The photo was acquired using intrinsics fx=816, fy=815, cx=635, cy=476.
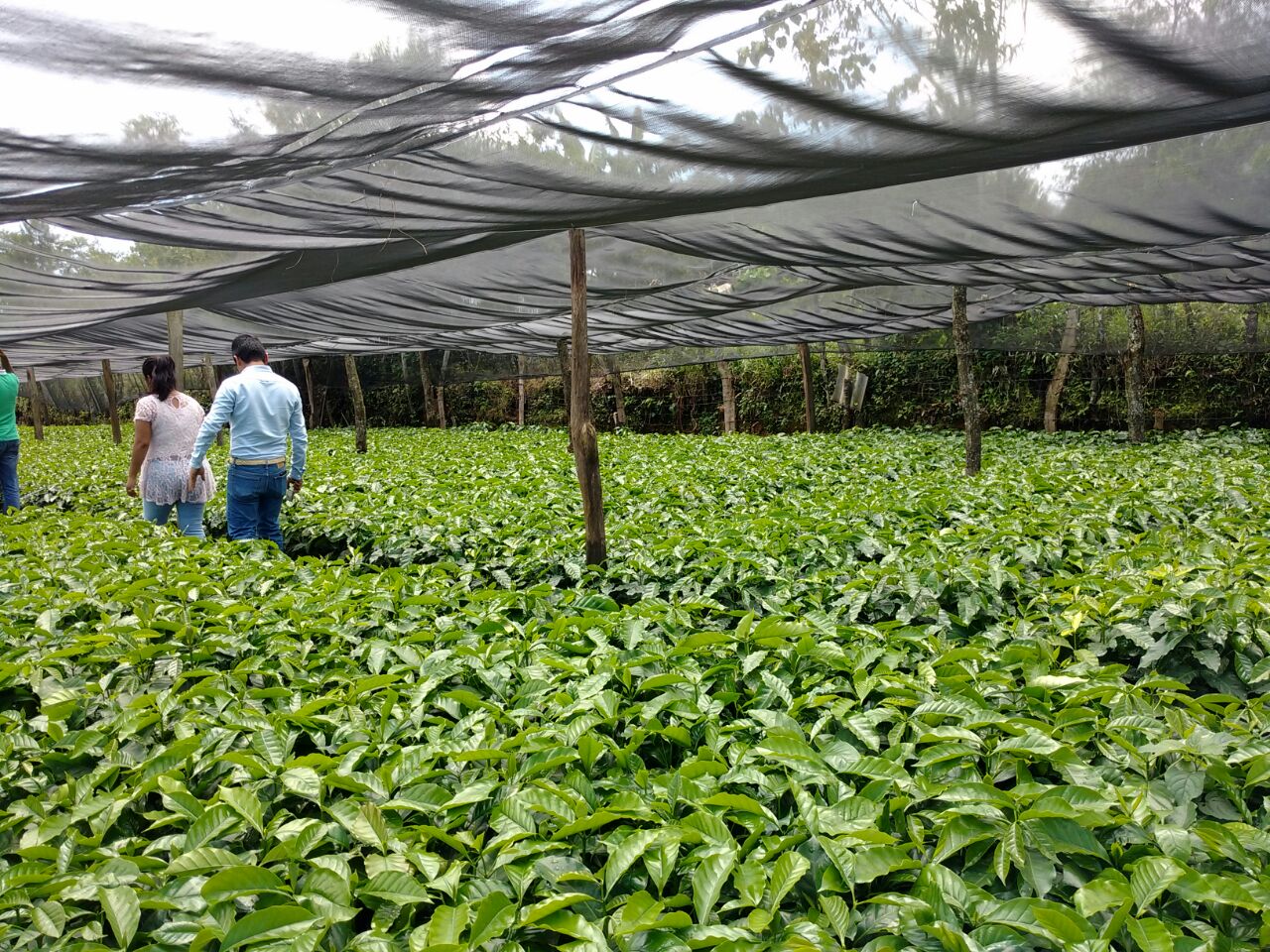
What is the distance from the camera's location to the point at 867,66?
2.40m

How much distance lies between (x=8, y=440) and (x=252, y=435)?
119 inches

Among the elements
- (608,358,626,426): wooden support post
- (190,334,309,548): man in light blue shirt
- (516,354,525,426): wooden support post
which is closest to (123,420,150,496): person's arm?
(190,334,309,548): man in light blue shirt

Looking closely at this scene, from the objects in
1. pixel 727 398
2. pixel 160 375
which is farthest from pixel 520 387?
pixel 160 375

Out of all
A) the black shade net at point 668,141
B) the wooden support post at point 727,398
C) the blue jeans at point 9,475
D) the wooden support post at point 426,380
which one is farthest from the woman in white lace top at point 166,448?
the wooden support post at point 426,380

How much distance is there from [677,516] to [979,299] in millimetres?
5799

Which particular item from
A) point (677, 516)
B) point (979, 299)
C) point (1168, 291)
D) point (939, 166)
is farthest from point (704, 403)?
point (939, 166)

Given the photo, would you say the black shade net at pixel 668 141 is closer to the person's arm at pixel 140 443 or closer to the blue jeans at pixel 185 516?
the person's arm at pixel 140 443

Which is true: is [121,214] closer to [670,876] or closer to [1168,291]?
[670,876]

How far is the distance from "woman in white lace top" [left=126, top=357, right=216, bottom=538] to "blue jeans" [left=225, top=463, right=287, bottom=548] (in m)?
0.35

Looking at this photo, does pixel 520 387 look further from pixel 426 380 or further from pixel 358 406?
pixel 358 406

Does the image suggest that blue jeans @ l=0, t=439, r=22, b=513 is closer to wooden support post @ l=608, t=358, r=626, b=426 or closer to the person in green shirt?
the person in green shirt

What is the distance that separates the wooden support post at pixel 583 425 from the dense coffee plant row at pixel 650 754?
44 centimetres

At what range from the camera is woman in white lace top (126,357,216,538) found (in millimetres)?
5098

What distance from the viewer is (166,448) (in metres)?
5.18
